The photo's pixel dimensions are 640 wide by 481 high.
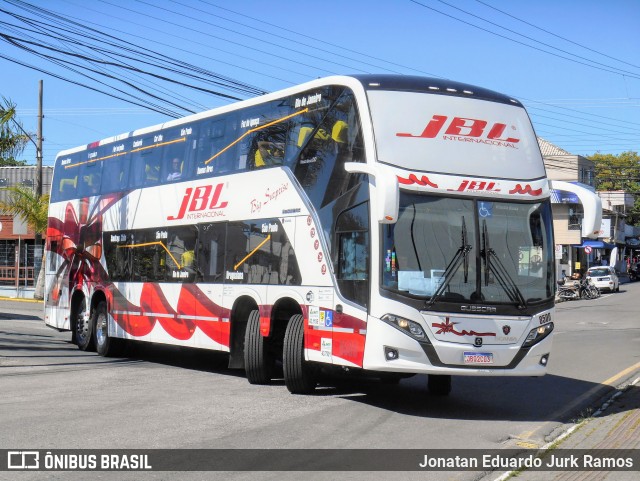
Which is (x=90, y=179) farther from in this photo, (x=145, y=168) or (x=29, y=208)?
(x=29, y=208)

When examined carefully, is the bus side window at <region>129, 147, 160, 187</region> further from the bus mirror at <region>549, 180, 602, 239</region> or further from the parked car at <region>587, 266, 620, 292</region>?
the parked car at <region>587, 266, 620, 292</region>

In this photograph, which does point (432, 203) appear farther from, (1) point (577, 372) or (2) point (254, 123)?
(1) point (577, 372)

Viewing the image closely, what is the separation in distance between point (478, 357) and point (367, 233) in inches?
79.9

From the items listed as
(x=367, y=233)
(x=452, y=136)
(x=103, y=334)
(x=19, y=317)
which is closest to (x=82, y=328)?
(x=103, y=334)

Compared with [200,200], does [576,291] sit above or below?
below

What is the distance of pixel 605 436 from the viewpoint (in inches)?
383

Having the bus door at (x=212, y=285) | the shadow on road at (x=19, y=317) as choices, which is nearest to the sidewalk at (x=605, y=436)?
the bus door at (x=212, y=285)

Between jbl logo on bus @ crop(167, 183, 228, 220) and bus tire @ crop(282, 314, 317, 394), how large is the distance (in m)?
3.00

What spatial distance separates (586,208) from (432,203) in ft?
8.41

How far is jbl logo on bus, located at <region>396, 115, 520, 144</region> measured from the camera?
11.5 m

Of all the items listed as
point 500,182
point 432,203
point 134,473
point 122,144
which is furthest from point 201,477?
point 122,144

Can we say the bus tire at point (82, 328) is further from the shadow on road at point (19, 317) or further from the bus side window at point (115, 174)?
the shadow on road at point (19, 317)

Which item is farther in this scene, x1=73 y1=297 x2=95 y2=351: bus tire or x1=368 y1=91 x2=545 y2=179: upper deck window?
x1=73 y1=297 x2=95 y2=351: bus tire

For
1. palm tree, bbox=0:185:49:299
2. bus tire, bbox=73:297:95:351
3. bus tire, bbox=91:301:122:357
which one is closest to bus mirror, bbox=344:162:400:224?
bus tire, bbox=91:301:122:357
